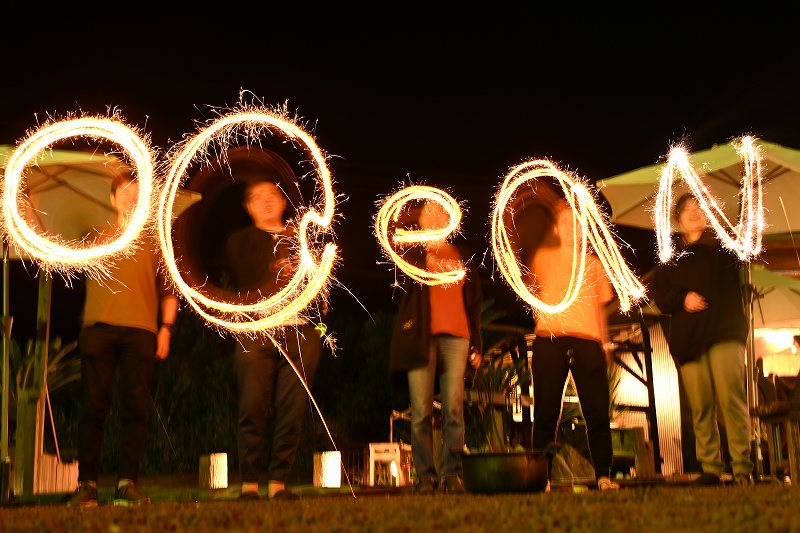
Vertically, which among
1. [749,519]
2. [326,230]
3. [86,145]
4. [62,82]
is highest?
[62,82]

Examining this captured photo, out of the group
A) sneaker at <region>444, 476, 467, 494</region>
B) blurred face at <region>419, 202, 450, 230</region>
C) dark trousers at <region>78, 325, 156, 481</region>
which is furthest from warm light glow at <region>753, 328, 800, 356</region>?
dark trousers at <region>78, 325, 156, 481</region>

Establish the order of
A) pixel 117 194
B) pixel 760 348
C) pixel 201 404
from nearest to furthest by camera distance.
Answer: pixel 117 194 < pixel 760 348 < pixel 201 404

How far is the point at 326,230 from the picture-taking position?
20.9 feet

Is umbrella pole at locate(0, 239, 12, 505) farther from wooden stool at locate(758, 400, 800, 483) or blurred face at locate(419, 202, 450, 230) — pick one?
wooden stool at locate(758, 400, 800, 483)

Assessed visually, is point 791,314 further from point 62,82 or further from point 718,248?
point 62,82

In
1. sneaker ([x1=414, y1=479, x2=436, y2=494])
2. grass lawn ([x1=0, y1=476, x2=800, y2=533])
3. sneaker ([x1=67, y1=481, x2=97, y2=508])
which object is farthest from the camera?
sneaker ([x1=414, y1=479, x2=436, y2=494])

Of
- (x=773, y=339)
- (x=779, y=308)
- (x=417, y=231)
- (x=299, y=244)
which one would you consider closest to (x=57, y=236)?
(x=299, y=244)

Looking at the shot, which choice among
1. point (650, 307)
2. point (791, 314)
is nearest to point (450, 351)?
point (650, 307)

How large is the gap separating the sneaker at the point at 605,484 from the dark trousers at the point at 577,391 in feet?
0.22

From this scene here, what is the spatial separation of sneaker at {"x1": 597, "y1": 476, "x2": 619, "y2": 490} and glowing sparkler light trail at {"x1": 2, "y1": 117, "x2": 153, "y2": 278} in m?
3.25

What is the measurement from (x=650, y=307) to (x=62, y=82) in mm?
12263

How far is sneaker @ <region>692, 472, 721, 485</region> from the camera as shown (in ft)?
20.2

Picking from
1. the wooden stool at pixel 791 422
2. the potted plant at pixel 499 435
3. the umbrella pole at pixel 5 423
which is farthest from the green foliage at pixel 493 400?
the umbrella pole at pixel 5 423

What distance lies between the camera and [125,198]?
5.86 m
